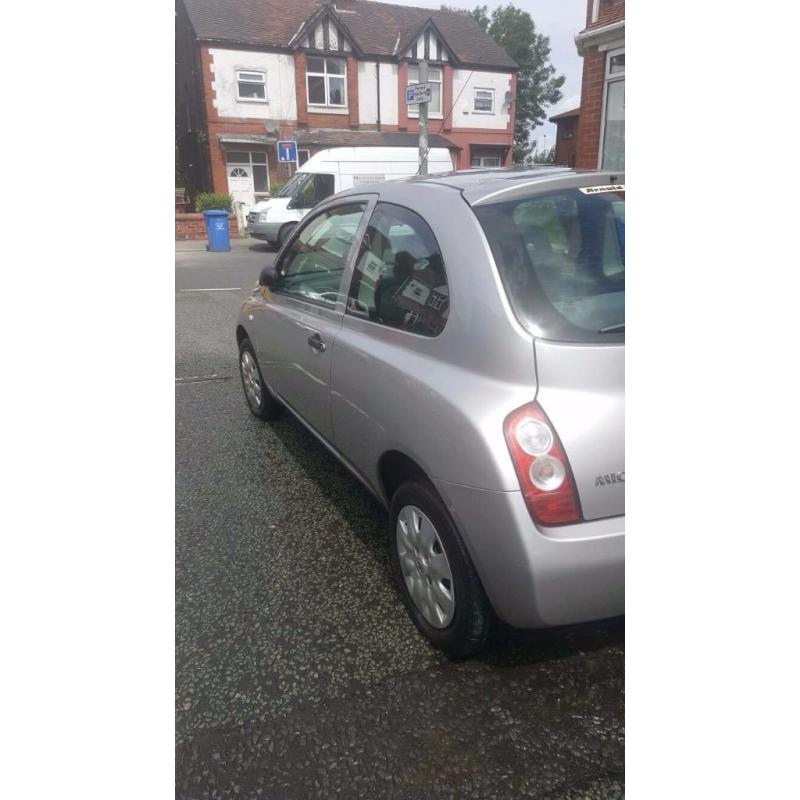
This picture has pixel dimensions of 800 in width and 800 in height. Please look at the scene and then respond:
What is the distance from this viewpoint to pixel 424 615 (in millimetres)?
2398

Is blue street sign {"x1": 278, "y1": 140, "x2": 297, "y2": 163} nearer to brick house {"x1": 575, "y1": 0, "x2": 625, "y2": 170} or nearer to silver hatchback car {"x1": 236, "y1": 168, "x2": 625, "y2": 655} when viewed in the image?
brick house {"x1": 575, "y1": 0, "x2": 625, "y2": 170}

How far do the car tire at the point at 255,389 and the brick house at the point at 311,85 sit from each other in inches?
936

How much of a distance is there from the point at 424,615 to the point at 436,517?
1.53 feet

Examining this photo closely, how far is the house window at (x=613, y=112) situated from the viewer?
8.77 meters

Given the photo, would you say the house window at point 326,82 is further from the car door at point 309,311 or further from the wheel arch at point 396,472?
the wheel arch at point 396,472

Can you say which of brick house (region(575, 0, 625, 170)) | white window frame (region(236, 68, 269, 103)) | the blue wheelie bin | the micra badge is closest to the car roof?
the micra badge

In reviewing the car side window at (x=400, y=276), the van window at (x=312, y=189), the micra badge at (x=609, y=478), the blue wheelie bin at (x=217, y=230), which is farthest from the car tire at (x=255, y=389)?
the van window at (x=312, y=189)

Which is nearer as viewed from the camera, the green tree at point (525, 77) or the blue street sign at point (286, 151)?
the blue street sign at point (286, 151)

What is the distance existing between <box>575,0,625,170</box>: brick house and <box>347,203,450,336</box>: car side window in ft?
23.4

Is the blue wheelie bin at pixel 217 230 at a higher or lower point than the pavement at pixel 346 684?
higher

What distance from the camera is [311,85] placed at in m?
27.2

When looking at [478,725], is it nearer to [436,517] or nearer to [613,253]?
[436,517]

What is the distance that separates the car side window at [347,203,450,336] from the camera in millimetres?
2289

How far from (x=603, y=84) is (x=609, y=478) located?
896 centimetres
